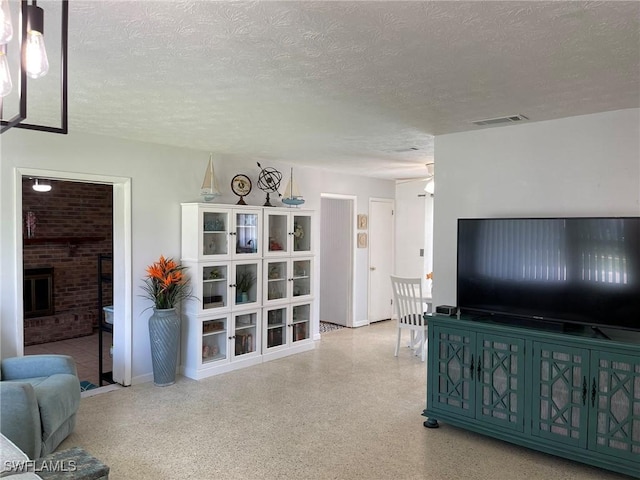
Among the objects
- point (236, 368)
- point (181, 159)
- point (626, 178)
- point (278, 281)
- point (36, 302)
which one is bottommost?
point (236, 368)

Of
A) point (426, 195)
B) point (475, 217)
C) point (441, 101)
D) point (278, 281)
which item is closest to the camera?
point (441, 101)

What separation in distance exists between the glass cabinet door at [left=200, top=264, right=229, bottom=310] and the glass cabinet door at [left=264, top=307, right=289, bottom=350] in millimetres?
622

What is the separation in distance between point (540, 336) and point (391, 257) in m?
4.70

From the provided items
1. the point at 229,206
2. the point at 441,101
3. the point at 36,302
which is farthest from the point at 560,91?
the point at 36,302

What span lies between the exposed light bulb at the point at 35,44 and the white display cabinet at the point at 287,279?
415 cm

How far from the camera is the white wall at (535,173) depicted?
316cm

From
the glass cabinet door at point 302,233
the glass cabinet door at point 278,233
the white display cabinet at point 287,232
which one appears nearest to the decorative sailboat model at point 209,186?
the white display cabinet at point 287,232

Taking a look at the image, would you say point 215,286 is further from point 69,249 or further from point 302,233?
point 69,249

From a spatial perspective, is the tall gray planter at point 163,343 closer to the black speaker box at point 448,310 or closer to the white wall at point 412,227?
the black speaker box at point 448,310

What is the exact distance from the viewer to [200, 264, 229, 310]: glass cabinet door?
4863mm

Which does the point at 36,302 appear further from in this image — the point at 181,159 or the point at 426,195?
the point at 426,195

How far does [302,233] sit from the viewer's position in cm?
588

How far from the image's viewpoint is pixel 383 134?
3.99 m

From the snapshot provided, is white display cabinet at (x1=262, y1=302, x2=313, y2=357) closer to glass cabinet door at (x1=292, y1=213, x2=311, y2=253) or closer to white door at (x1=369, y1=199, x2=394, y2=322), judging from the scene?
glass cabinet door at (x1=292, y1=213, x2=311, y2=253)
